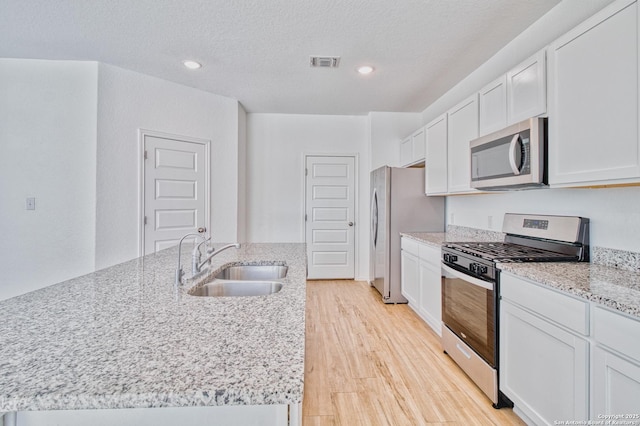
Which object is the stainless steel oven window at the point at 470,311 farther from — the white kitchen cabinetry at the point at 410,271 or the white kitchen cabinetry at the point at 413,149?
the white kitchen cabinetry at the point at 413,149

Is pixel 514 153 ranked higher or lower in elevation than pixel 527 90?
lower

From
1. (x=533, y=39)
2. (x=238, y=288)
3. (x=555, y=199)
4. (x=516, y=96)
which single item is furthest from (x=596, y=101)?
(x=238, y=288)

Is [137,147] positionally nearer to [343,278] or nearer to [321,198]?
[321,198]

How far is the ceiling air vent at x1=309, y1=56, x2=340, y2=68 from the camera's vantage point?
2837mm

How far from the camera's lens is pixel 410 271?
3328mm

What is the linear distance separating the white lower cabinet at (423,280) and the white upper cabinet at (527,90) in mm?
1185

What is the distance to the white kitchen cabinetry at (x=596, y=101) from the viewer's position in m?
1.32

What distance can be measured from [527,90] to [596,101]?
496 millimetres

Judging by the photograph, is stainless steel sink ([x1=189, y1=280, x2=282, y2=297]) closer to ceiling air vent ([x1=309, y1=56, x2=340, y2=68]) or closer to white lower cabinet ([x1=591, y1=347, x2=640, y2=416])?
white lower cabinet ([x1=591, y1=347, x2=640, y2=416])

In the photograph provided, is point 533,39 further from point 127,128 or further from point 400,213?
point 127,128

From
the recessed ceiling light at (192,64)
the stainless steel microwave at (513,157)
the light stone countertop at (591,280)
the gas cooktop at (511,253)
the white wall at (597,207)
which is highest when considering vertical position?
the recessed ceiling light at (192,64)

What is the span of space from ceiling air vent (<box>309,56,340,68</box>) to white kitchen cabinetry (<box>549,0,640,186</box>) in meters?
1.71

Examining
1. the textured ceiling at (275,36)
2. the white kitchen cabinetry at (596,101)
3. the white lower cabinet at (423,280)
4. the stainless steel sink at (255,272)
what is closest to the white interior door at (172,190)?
the textured ceiling at (275,36)

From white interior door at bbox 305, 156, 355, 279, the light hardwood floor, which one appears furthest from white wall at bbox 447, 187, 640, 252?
white interior door at bbox 305, 156, 355, 279
